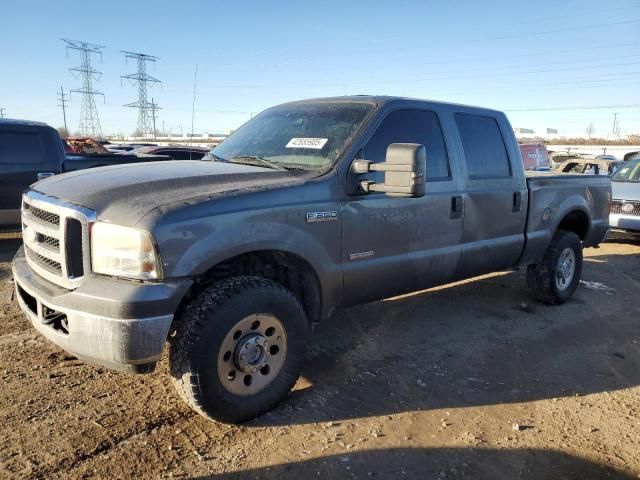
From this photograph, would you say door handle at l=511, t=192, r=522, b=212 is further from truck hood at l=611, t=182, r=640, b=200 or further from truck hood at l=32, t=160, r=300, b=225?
truck hood at l=611, t=182, r=640, b=200

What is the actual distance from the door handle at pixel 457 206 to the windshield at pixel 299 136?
3.51ft

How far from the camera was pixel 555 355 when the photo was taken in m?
4.48

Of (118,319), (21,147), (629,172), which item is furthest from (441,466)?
(629,172)

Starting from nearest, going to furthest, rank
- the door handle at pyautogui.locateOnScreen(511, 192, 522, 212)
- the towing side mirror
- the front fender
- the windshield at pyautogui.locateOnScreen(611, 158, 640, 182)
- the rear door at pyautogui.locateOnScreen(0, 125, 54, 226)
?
the front fender < the towing side mirror < the door handle at pyautogui.locateOnScreen(511, 192, 522, 212) < the rear door at pyautogui.locateOnScreen(0, 125, 54, 226) < the windshield at pyautogui.locateOnScreen(611, 158, 640, 182)

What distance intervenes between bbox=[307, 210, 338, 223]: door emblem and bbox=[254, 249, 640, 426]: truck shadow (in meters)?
1.18

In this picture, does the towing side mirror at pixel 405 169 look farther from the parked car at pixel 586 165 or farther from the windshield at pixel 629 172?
the parked car at pixel 586 165

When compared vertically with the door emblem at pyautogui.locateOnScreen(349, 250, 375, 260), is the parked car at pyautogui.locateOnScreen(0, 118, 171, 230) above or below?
above

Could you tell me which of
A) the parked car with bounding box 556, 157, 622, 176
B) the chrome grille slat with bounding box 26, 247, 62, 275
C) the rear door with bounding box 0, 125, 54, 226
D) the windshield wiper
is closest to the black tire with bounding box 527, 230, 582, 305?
the windshield wiper

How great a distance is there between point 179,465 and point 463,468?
1504 millimetres

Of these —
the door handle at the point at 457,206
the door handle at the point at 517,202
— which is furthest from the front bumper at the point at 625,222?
the door handle at the point at 457,206

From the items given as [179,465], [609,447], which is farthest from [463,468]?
[179,465]

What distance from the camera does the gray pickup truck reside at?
8.93ft

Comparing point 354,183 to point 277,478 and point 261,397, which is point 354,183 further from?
point 277,478

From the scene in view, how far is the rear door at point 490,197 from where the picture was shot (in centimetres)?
461
